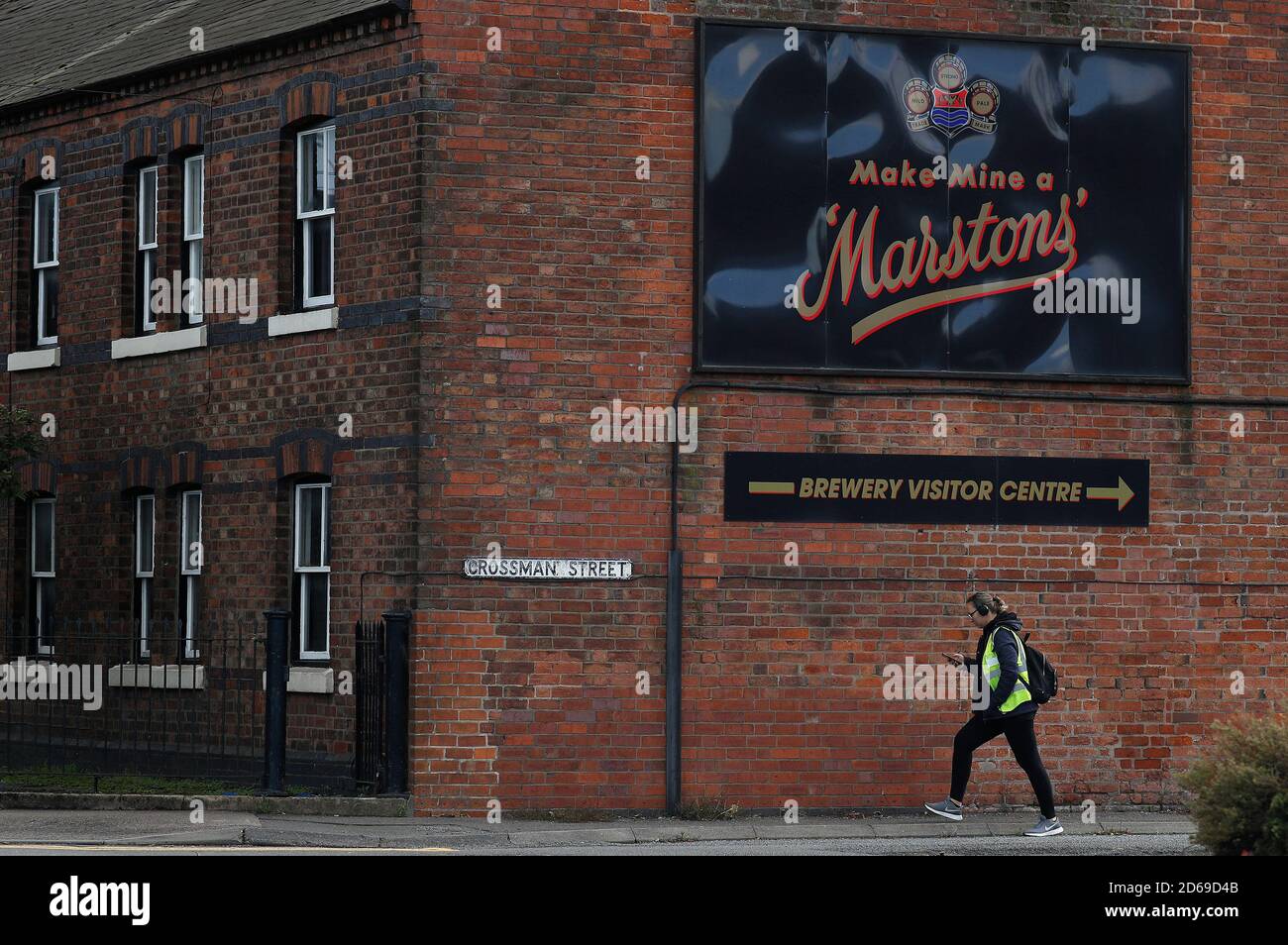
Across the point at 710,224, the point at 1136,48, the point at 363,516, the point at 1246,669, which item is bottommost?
the point at 1246,669

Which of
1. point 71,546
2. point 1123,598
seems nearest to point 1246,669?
point 1123,598

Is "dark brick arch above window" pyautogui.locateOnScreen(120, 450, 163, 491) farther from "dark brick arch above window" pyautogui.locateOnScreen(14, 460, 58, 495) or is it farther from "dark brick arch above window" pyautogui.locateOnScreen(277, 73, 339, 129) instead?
"dark brick arch above window" pyautogui.locateOnScreen(277, 73, 339, 129)

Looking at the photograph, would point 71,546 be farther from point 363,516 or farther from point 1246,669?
point 1246,669

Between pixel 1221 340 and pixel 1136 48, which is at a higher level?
pixel 1136 48

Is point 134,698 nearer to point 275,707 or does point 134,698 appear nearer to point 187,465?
point 187,465

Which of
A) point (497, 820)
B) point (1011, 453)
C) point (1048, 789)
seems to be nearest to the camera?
point (1048, 789)

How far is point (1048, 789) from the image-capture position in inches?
603

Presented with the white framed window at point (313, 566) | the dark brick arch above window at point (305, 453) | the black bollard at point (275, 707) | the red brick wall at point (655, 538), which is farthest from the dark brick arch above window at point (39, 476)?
the red brick wall at point (655, 538)

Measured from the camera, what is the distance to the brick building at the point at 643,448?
16812mm

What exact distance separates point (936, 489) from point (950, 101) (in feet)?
11.3

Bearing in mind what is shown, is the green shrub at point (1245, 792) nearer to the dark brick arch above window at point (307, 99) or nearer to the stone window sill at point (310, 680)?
the stone window sill at point (310, 680)

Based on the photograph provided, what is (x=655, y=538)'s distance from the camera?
17.0 m

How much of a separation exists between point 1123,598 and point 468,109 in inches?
280

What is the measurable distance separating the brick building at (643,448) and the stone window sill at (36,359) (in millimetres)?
3927
